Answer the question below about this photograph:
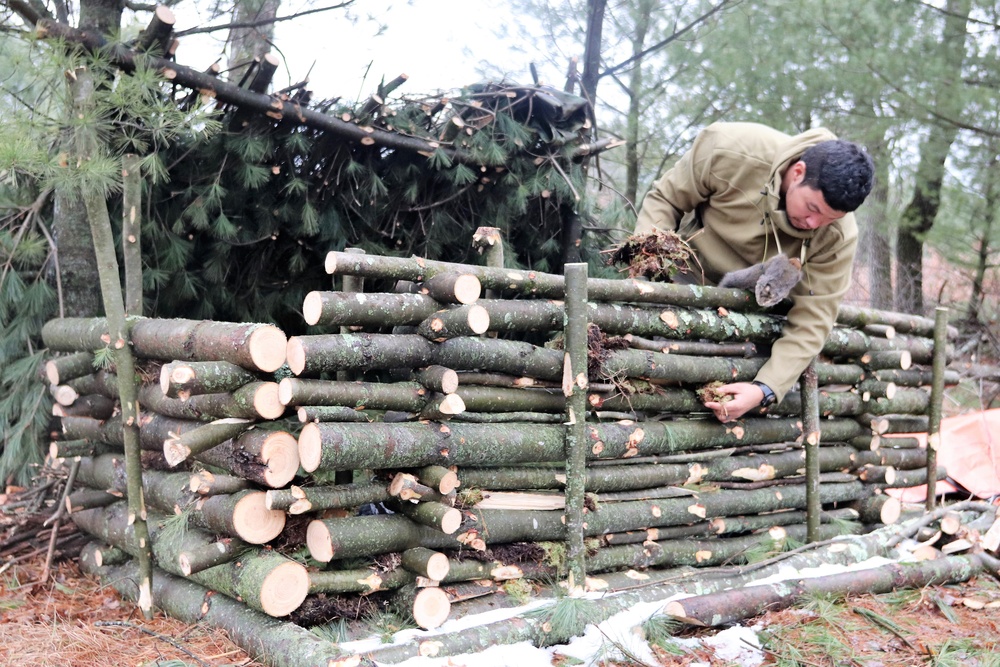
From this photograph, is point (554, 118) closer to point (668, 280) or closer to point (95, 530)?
point (668, 280)

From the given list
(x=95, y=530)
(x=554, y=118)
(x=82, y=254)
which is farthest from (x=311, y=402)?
(x=554, y=118)

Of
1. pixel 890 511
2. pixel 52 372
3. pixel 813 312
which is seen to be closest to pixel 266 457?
pixel 52 372

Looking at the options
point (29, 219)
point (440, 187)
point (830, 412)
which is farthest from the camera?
point (440, 187)

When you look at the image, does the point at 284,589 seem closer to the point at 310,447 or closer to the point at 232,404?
the point at 310,447

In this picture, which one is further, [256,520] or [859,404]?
[859,404]

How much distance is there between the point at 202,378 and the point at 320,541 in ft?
2.78

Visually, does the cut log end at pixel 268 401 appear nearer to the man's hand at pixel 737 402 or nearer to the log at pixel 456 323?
the log at pixel 456 323

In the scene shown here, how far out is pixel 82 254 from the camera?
5.02 m

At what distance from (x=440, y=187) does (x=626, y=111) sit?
3990mm

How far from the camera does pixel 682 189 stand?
195 inches

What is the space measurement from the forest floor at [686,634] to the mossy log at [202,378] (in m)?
1.06

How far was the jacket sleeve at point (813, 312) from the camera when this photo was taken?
4.68 m

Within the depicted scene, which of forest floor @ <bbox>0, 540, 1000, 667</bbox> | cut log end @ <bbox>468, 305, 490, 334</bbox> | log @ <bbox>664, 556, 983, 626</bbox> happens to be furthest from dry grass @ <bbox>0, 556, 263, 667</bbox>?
log @ <bbox>664, 556, 983, 626</bbox>

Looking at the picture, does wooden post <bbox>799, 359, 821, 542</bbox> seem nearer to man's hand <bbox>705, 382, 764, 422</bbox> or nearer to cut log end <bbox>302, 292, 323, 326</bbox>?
man's hand <bbox>705, 382, 764, 422</bbox>
